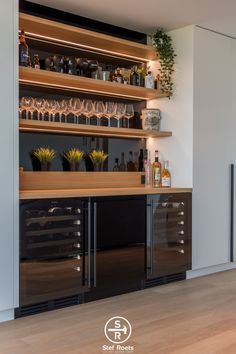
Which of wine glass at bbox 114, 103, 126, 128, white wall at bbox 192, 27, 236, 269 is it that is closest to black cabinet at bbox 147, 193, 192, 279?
white wall at bbox 192, 27, 236, 269

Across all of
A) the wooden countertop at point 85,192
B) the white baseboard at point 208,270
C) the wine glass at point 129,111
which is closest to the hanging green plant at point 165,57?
the wine glass at point 129,111

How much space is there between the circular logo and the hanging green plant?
94.4 inches

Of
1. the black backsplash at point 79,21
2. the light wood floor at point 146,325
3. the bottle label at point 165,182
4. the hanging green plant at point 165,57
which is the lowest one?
the light wood floor at point 146,325

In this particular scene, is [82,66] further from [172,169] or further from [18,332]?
[18,332]

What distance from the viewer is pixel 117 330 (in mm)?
2992

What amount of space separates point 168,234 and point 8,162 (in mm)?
1750

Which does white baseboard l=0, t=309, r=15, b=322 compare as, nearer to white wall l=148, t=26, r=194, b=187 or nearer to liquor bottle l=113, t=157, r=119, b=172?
liquor bottle l=113, t=157, r=119, b=172

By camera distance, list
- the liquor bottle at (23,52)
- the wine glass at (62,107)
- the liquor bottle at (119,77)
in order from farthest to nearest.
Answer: the liquor bottle at (119,77), the wine glass at (62,107), the liquor bottle at (23,52)

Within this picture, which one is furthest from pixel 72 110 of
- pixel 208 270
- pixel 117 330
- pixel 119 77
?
pixel 208 270

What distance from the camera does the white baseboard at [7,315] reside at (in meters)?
3.20

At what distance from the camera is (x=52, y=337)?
2.87 meters

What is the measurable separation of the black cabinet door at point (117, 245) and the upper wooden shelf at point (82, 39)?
1.50 meters

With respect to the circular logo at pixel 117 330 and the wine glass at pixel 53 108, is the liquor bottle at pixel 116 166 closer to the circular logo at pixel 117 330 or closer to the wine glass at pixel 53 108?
the wine glass at pixel 53 108

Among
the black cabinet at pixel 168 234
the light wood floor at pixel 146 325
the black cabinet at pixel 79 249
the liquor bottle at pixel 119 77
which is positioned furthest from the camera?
the liquor bottle at pixel 119 77
